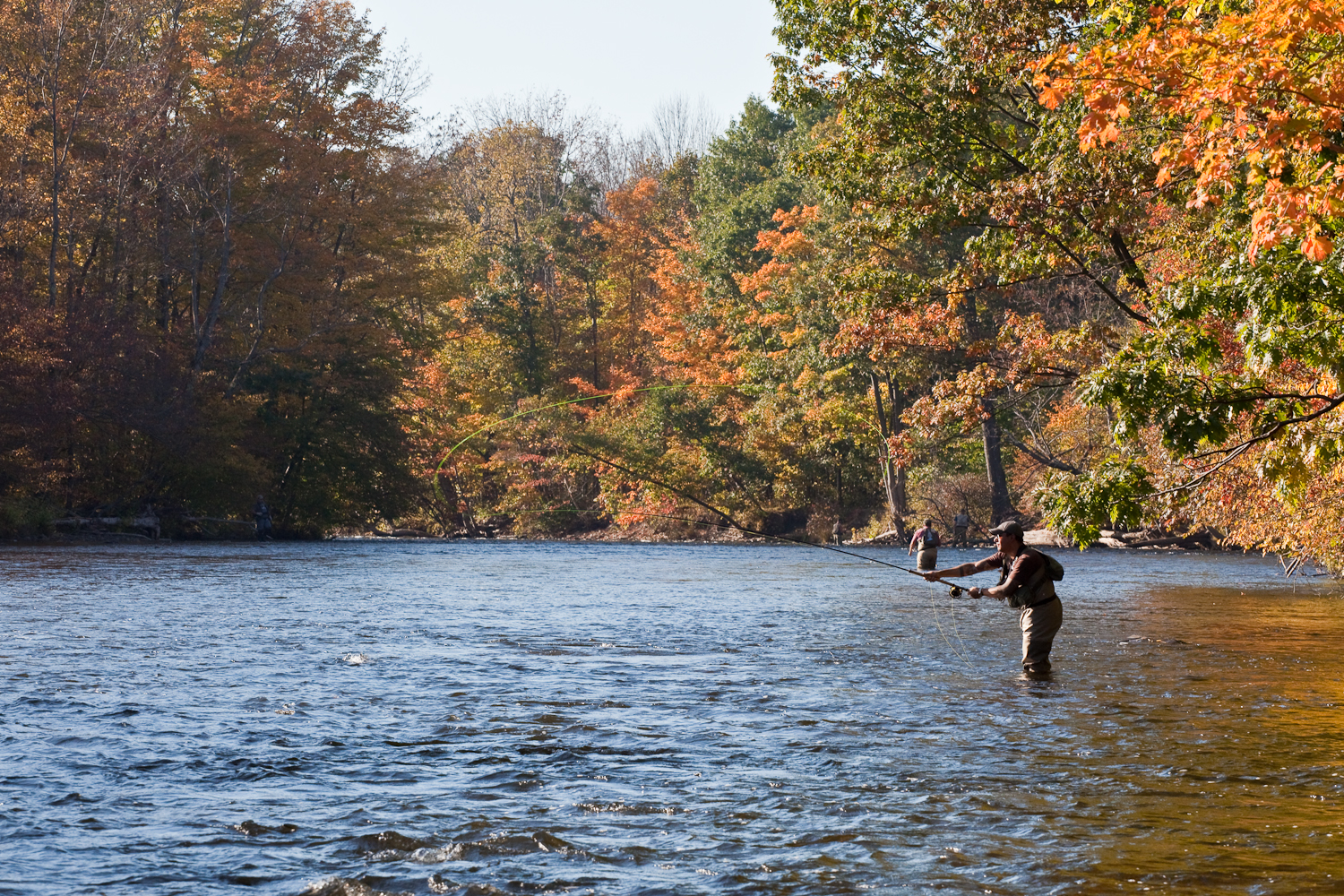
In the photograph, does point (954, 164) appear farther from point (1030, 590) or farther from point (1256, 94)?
point (1256, 94)

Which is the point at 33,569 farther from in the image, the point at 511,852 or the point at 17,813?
the point at 511,852

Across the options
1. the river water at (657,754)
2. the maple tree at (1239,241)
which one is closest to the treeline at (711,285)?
the maple tree at (1239,241)

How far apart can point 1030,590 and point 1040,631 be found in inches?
19.0

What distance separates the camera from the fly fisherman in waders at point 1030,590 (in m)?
13.0

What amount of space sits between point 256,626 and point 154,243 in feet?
102

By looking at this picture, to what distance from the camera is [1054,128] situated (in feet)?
66.6

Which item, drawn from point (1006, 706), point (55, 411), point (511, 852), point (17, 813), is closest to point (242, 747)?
point (17, 813)

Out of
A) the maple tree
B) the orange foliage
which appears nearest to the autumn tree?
the maple tree

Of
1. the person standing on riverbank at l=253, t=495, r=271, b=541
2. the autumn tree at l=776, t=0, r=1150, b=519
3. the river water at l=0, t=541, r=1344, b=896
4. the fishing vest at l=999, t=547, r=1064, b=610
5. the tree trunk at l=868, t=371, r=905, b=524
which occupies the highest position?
the autumn tree at l=776, t=0, r=1150, b=519

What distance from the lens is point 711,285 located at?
198 feet

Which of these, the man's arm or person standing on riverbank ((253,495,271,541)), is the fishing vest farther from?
person standing on riverbank ((253,495,271,541))

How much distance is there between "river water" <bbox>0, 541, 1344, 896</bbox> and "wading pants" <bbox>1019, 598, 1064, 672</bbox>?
0.29 m

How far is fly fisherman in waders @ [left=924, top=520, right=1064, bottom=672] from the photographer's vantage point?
12984 mm

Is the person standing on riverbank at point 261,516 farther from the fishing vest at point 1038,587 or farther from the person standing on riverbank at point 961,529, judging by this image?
the fishing vest at point 1038,587
